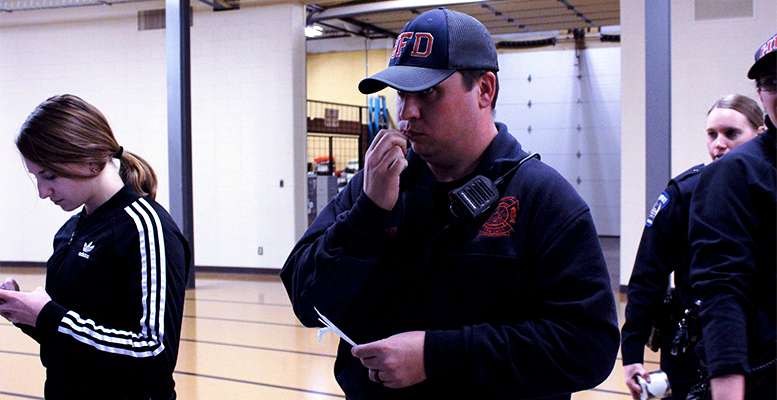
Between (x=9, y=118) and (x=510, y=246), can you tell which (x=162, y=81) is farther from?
(x=510, y=246)

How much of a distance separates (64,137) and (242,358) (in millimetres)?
3607

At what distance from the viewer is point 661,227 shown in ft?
7.36

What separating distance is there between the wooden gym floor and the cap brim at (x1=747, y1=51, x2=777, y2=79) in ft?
10.3

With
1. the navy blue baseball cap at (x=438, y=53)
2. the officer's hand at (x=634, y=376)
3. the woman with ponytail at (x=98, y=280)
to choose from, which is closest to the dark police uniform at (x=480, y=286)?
the navy blue baseball cap at (x=438, y=53)

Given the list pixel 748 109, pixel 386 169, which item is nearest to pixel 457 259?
pixel 386 169

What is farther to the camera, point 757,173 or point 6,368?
point 6,368

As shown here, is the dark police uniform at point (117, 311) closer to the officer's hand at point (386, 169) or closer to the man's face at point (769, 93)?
the officer's hand at point (386, 169)

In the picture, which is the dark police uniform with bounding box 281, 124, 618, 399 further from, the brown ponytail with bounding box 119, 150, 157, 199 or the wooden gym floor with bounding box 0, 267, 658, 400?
the wooden gym floor with bounding box 0, 267, 658, 400

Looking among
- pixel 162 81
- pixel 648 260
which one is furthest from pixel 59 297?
pixel 162 81

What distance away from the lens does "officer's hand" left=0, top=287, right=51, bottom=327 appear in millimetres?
1810

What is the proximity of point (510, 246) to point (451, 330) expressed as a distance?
0.55 ft

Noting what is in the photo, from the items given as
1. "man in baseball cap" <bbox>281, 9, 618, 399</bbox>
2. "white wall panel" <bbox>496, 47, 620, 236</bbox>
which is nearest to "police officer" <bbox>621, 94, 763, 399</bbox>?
"man in baseball cap" <bbox>281, 9, 618, 399</bbox>

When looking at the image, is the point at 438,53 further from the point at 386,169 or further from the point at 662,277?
the point at 662,277

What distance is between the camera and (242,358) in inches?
209
